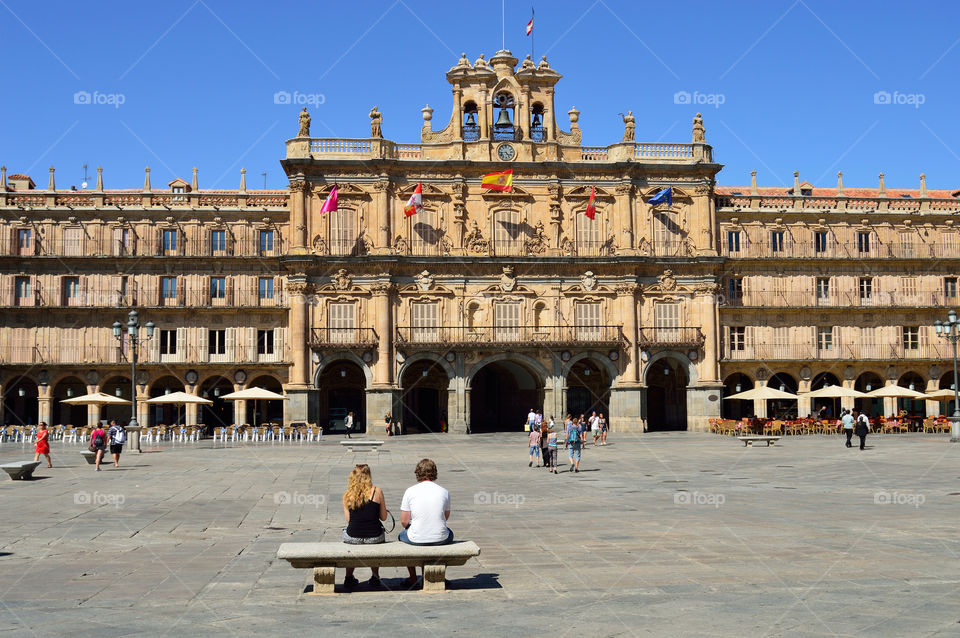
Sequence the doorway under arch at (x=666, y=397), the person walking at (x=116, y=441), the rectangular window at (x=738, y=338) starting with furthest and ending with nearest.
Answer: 1. the doorway under arch at (x=666, y=397)
2. the rectangular window at (x=738, y=338)
3. the person walking at (x=116, y=441)

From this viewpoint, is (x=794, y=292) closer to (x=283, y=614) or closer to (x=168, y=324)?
(x=168, y=324)

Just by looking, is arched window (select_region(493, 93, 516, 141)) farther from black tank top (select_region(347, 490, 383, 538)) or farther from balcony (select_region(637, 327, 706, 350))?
black tank top (select_region(347, 490, 383, 538))

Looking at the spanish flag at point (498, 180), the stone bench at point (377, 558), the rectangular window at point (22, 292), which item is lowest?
the stone bench at point (377, 558)

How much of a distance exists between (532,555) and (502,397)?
48.9 metres

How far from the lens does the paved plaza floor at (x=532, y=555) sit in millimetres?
9438

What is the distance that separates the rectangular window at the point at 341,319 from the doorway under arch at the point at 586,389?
12.9 meters

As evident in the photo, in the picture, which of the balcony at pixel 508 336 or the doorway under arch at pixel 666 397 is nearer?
the balcony at pixel 508 336

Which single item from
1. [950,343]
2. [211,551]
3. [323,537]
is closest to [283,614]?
[211,551]

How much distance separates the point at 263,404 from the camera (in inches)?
2295

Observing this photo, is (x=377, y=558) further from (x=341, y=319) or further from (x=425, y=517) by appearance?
(x=341, y=319)

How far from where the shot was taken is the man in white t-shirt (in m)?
11.1

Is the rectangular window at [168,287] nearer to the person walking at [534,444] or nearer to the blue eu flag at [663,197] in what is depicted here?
the blue eu flag at [663,197]

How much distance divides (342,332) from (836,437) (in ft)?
85.7

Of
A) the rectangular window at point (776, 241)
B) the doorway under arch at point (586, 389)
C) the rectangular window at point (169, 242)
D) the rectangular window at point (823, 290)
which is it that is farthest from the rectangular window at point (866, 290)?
the rectangular window at point (169, 242)
